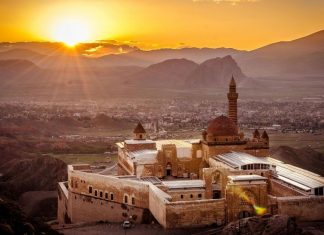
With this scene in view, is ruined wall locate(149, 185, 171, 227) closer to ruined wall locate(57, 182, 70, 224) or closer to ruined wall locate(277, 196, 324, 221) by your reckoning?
ruined wall locate(277, 196, 324, 221)

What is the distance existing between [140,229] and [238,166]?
8.74 meters

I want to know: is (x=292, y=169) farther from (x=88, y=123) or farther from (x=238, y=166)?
(x=88, y=123)

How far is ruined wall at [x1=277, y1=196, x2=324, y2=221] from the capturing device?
34594mm

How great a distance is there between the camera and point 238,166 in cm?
3997

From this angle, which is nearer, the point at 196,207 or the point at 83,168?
the point at 196,207

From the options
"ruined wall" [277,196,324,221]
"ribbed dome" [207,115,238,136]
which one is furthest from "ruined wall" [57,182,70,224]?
"ruined wall" [277,196,324,221]

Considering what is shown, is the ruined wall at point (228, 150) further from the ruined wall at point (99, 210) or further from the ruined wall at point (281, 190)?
Result: the ruined wall at point (99, 210)

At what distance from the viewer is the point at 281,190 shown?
37.8 meters

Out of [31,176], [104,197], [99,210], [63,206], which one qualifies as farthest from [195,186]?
[31,176]

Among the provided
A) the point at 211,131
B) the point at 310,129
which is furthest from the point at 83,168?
the point at 310,129

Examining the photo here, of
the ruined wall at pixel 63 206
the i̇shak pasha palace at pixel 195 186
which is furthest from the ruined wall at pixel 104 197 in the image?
the ruined wall at pixel 63 206

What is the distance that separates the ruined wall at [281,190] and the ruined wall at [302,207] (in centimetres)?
124

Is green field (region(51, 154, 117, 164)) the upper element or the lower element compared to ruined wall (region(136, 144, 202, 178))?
lower

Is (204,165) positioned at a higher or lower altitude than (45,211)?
higher
